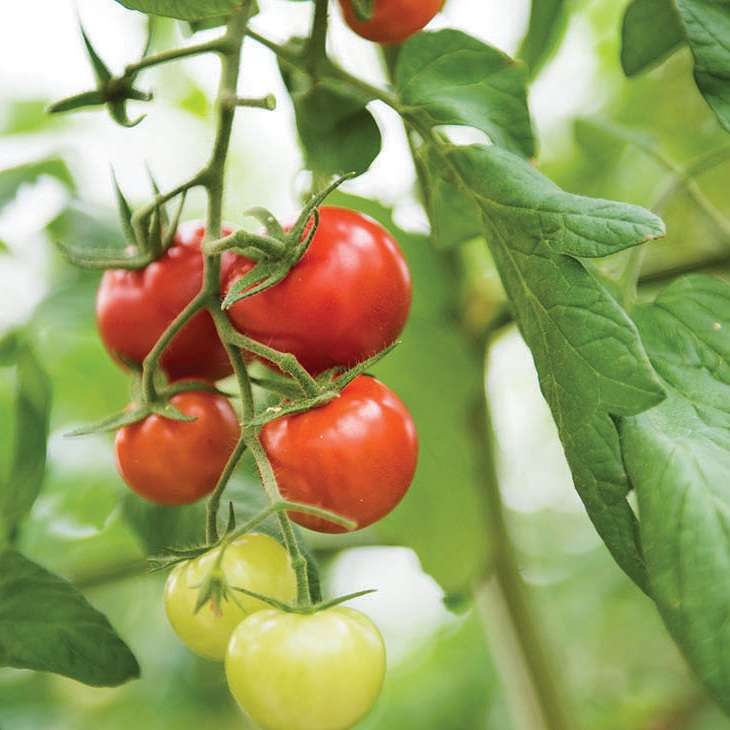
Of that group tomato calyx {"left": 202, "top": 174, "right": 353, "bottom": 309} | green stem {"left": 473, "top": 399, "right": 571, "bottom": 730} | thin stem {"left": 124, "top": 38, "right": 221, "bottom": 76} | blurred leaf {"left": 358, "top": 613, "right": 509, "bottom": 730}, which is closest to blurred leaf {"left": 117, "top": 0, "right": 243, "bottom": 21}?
thin stem {"left": 124, "top": 38, "right": 221, "bottom": 76}

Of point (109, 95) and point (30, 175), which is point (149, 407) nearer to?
point (109, 95)

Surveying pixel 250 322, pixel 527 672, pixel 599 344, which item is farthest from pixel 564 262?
pixel 527 672

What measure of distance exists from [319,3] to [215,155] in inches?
6.2

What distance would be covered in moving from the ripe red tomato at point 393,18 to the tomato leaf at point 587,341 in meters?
0.19

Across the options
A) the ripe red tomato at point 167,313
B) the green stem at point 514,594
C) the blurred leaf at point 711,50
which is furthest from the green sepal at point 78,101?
the green stem at point 514,594

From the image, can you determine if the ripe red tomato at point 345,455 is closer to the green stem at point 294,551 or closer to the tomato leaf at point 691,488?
the green stem at point 294,551

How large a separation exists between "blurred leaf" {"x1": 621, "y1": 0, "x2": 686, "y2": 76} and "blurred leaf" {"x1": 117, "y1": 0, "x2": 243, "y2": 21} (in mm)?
314

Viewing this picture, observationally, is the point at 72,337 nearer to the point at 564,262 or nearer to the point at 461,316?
the point at 461,316

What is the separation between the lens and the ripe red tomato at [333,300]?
0.52 metres

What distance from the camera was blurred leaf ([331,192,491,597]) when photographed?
957 millimetres

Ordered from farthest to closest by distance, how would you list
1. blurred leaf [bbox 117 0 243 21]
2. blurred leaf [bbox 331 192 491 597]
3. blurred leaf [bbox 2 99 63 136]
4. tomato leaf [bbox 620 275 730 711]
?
blurred leaf [bbox 2 99 63 136] → blurred leaf [bbox 331 192 491 597] → blurred leaf [bbox 117 0 243 21] → tomato leaf [bbox 620 275 730 711]

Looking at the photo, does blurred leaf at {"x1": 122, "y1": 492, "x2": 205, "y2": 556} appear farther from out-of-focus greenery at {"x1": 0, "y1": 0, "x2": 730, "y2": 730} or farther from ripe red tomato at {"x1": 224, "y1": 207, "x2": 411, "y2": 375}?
ripe red tomato at {"x1": 224, "y1": 207, "x2": 411, "y2": 375}

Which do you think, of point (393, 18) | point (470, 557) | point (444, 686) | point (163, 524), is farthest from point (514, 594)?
point (444, 686)

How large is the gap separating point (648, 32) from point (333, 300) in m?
0.35
